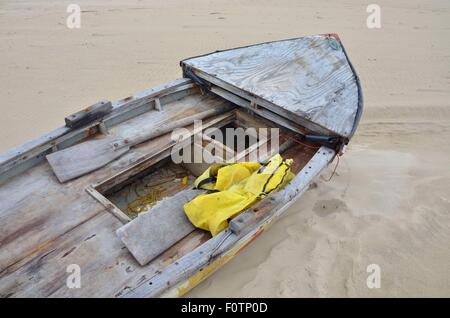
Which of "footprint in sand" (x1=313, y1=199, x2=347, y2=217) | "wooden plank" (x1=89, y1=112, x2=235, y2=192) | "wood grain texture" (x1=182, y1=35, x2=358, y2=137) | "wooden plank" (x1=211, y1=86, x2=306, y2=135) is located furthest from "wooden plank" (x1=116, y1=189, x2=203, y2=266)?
"footprint in sand" (x1=313, y1=199, x2=347, y2=217)

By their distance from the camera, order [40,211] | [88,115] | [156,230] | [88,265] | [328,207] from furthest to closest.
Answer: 1. [328,207]
2. [88,115]
3. [40,211]
4. [156,230]
5. [88,265]

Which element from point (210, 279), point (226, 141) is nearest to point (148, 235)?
point (210, 279)

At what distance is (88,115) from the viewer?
380cm

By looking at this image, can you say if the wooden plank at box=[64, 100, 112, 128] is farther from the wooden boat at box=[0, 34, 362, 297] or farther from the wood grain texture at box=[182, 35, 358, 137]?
the wood grain texture at box=[182, 35, 358, 137]

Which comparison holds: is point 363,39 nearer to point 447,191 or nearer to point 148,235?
point 447,191

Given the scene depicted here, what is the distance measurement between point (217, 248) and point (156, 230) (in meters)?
0.56

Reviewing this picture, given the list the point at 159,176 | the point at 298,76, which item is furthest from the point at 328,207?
the point at 159,176

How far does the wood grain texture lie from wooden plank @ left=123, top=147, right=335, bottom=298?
32.8 inches

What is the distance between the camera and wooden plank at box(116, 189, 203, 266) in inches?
107

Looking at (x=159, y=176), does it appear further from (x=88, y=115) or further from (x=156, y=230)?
(x=156, y=230)

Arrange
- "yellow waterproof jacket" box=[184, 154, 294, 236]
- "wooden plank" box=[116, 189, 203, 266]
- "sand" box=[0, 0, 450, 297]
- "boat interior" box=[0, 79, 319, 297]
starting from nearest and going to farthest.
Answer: "boat interior" box=[0, 79, 319, 297] < "wooden plank" box=[116, 189, 203, 266] < "yellow waterproof jacket" box=[184, 154, 294, 236] < "sand" box=[0, 0, 450, 297]

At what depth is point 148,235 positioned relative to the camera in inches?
111

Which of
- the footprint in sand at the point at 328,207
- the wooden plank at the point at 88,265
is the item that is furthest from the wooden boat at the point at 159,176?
the footprint in sand at the point at 328,207
